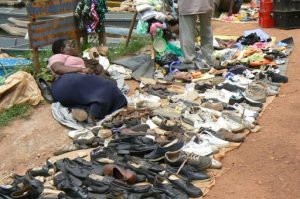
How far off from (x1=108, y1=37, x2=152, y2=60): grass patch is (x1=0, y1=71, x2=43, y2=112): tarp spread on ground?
2220mm

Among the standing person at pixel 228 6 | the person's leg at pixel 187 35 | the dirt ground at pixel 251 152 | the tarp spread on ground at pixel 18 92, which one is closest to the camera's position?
the dirt ground at pixel 251 152

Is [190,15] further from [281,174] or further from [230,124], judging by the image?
[281,174]

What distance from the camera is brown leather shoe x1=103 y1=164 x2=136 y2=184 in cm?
→ 415

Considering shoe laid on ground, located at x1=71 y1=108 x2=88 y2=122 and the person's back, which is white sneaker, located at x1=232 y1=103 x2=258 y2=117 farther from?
the person's back

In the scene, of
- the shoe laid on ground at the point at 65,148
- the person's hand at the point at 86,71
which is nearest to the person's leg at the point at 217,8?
the person's hand at the point at 86,71

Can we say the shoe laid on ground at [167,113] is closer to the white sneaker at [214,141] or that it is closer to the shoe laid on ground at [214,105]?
the shoe laid on ground at [214,105]

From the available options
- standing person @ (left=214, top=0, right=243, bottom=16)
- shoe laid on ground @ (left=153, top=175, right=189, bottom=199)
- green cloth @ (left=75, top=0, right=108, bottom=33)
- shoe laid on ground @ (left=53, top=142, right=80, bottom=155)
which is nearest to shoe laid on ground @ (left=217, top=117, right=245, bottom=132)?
shoe laid on ground @ (left=153, top=175, right=189, bottom=199)

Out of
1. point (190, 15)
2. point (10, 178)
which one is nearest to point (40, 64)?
point (190, 15)

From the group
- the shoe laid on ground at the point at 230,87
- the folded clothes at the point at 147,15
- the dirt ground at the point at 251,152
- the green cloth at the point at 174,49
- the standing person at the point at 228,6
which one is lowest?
the dirt ground at the point at 251,152

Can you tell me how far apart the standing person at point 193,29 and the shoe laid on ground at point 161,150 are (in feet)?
11.1

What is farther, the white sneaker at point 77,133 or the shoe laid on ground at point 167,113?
the shoe laid on ground at point 167,113

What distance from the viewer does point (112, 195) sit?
3951 millimetres

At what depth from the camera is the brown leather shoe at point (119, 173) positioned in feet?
13.6

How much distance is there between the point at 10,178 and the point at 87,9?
4.14 m
